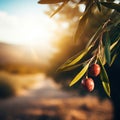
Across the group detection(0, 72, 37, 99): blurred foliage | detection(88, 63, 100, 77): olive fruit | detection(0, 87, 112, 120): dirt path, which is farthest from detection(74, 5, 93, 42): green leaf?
detection(0, 72, 37, 99): blurred foliage

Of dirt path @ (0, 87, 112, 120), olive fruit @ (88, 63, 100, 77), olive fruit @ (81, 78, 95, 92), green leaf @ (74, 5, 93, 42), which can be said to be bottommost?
olive fruit @ (81, 78, 95, 92)

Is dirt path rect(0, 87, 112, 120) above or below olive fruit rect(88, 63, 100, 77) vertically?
above

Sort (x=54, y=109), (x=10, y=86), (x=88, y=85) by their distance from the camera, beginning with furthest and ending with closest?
(x=10, y=86) → (x=54, y=109) → (x=88, y=85)

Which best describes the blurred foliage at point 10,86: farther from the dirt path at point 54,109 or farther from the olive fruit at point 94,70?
the olive fruit at point 94,70

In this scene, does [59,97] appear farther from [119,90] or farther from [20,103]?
[119,90]

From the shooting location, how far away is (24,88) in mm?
32812

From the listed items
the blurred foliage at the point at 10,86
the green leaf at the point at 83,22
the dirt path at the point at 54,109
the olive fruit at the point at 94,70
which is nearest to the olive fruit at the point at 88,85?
the olive fruit at the point at 94,70

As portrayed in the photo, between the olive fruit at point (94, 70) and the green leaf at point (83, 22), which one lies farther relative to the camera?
the green leaf at point (83, 22)

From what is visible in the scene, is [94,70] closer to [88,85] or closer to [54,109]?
[88,85]

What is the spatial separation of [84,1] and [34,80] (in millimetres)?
34766

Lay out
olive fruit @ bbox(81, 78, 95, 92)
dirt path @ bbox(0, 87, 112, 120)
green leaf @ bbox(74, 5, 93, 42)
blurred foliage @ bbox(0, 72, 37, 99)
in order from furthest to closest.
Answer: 1. blurred foliage @ bbox(0, 72, 37, 99)
2. dirt path @ bbox(0, 87, 112, 120)
3. green leaf @ bbox(74, 5, 93, 42)
4. olive fruit @ bbox(81, 78, 95, 92)

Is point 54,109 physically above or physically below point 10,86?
below

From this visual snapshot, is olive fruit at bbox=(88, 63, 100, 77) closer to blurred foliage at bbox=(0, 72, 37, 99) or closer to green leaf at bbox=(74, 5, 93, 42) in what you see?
green leaf at bbox=(74, 5, 93, 42)

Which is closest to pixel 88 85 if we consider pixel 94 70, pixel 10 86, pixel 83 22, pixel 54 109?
pixel 94 70
